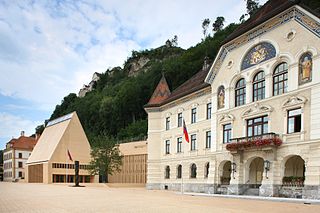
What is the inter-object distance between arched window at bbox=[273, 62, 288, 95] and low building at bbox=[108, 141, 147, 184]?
90.4ft

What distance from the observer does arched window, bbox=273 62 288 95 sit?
74.0 ft

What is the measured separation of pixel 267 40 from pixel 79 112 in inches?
3077

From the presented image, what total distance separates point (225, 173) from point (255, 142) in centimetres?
634

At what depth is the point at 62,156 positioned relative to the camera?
52.3 m

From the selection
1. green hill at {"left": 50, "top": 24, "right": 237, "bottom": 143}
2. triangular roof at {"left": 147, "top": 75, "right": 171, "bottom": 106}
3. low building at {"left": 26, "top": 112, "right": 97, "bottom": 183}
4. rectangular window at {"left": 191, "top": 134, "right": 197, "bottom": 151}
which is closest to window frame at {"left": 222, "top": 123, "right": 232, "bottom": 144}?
rectangular window at {"left": 191, "top": 134, "right": 197, "bottom": 151}

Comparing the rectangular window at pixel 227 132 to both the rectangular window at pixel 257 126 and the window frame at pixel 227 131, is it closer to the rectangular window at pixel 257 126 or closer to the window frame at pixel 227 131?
the window frame at pixel 227 131

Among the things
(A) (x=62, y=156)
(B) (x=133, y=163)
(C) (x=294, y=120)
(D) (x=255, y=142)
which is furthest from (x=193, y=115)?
(A) (x=62, y=156)

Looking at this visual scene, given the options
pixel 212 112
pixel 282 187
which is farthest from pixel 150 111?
pixel 282 187

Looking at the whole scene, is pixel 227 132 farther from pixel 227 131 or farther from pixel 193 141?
pixel 193 141

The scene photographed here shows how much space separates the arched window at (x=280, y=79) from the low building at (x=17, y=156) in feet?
242

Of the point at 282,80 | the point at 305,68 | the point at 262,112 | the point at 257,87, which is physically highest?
the point at 305,68

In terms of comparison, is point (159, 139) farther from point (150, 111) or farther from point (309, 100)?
point (309, 100)

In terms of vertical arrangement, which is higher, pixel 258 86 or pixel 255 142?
pixel 258 86

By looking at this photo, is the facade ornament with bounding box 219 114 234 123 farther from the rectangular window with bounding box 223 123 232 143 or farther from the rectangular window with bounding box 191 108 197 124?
the rectangular window with bounding box 191 108 197 124
